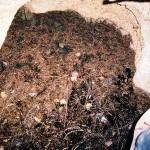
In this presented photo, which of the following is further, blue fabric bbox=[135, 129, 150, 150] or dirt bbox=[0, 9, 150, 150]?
dirt bbox=[0, 9, 150, 150]

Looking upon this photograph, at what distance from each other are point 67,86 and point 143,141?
129cm

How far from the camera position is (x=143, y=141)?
2.03 m

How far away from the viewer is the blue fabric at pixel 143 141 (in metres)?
1.98

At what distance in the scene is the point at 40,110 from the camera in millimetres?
2799

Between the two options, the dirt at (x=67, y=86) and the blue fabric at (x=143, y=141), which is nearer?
the blue fabric at (x=143, y=141)

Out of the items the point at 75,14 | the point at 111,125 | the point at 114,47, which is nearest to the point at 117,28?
the point at 114,47

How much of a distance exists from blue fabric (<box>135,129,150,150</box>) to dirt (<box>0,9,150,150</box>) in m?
0.65

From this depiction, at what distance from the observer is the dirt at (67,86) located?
2.68 meters

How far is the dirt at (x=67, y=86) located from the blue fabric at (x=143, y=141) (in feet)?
2.13

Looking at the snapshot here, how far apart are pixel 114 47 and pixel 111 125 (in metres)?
1.16

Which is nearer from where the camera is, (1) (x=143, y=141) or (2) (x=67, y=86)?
(1) (x=143, y=141)

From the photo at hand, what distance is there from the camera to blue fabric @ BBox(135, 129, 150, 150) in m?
Answer: 1.98

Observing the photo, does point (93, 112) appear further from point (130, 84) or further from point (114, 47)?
point (114, 47)

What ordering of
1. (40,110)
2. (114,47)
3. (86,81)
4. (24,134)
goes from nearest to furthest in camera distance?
(24,134) < (40,110) < (86,81) < (114,47)
